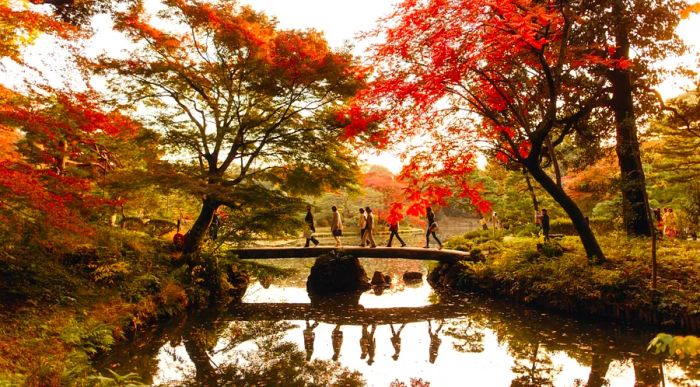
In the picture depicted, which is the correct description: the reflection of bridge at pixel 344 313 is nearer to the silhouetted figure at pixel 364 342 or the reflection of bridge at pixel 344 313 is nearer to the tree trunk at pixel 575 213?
the silhouetted figure at pixel 364 342

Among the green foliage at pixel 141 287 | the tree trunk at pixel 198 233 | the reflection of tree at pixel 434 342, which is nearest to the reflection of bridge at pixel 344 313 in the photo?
the reflection of tree at pixel 434 342

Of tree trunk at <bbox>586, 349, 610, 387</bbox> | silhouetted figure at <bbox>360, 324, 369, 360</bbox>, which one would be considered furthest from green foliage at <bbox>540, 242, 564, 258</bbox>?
silhouetted figure at <bbox>360, 324, 369, 360</bbox>

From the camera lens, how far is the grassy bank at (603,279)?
31.2 ft

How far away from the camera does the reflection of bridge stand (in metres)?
12.1

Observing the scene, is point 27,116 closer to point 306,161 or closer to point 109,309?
point 109,309

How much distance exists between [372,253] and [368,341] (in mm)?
7934

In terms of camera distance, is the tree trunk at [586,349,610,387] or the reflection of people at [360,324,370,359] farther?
the reflection of people at [360,324,370,359]

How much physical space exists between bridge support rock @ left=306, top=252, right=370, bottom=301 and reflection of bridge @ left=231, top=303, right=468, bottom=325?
2.33 metres

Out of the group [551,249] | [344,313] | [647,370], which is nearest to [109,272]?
[344,313]

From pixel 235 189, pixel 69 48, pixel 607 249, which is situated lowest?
pixel 607 249

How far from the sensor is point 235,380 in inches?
297

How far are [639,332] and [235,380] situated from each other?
8597 mm

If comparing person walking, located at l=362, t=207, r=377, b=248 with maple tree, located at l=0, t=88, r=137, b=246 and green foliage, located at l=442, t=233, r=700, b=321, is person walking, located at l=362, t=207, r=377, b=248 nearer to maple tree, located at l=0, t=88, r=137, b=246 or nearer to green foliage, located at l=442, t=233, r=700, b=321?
green foliage, located at l=442, t=233, r=700, b=321

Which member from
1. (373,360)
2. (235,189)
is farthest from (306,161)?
(373,360)
